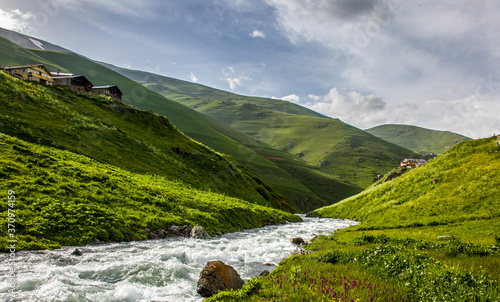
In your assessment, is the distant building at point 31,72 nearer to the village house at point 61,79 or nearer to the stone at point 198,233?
the village house at point 61,79

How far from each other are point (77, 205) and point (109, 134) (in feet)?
120

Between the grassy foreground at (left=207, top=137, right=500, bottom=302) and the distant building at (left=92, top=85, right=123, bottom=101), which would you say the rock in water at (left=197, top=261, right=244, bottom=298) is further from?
the distant building at (left=92, top=85, right=123, bottom=101)

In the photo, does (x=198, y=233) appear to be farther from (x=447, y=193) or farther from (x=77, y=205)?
(x=447, y=193)

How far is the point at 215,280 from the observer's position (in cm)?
1162

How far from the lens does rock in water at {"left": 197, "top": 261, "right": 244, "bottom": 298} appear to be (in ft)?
37.0

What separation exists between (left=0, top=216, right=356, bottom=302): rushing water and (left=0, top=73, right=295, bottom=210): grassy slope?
27985mm

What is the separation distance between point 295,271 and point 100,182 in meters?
24.7

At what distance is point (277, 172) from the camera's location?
192 m

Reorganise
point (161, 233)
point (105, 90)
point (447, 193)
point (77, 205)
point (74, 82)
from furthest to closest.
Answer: point (105, 90) → point (74, 82) → point (447, 193) → point (161, 233) → point (77, 205)

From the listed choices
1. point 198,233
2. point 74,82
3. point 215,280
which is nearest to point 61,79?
point 74,82

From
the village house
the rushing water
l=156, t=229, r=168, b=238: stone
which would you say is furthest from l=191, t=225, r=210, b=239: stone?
the village house

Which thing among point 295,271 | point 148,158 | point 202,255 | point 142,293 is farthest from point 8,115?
point 295,271

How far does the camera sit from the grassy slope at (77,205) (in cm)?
1614

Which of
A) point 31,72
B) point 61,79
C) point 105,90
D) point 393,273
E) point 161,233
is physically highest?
point 105,90
